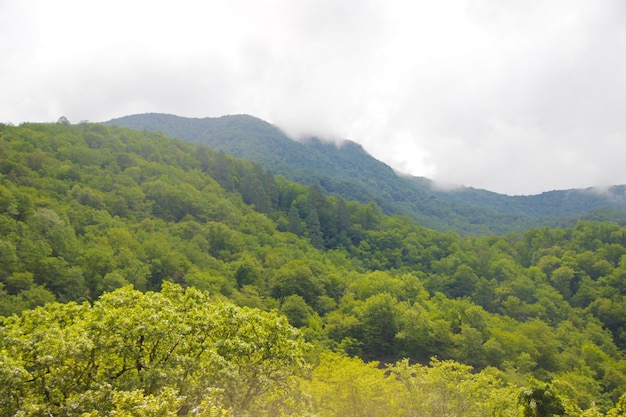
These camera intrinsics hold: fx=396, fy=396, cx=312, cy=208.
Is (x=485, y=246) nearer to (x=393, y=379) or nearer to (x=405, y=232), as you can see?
(x=405, y=232)

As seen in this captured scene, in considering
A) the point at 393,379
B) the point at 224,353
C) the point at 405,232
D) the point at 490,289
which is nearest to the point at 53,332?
the point at 224,353

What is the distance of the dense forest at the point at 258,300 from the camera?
60.8 ft

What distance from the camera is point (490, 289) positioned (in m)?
98.8

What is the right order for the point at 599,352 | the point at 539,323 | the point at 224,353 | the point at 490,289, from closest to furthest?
the point at 224,353, the point at 599,352, the point at 539,323, the point at 490,289

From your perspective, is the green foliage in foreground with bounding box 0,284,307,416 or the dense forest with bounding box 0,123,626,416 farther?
the dense forest with bounding box 0,123,626,416

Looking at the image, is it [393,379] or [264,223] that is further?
[264,223]

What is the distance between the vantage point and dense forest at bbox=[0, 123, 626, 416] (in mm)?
18531

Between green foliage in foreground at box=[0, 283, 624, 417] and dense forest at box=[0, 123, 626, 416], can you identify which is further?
dense forest at box=[0, 123, 626, 416]

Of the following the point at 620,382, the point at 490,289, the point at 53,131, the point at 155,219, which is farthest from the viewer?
the point at 53,131

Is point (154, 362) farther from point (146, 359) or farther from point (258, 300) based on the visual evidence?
point (258, 300)

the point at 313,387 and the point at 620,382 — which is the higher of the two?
the point at 313,387

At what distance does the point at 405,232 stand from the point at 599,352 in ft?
208

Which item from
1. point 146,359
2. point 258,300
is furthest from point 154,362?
point 258,300

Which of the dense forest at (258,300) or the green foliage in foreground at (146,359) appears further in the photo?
the dense forest at (258,300)
